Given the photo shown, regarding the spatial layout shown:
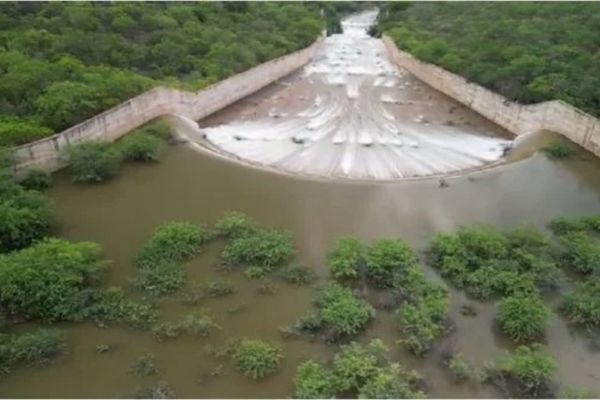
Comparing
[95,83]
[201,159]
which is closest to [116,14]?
[95,83]

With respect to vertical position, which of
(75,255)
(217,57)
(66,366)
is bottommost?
(66,366)

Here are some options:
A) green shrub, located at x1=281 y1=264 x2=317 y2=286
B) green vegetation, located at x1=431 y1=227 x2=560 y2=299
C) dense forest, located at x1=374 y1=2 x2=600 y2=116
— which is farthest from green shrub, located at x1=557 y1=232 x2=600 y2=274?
dense forest, located at x1=374 y1=2 x2=600 y2=116

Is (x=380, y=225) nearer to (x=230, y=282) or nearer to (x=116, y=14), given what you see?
(x=230, y=282)

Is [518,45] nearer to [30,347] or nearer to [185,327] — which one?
[185,327]

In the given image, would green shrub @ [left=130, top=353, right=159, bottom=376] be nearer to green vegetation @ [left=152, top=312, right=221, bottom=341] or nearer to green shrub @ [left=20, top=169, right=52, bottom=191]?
green vegetation @ [left=152, top=312, right=221, bottom=341]

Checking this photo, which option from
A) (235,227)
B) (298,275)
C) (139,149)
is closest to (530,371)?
(298,275)

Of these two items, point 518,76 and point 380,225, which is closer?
point 380,225
